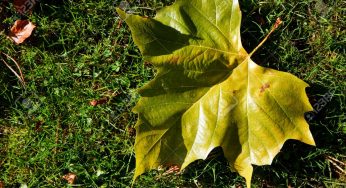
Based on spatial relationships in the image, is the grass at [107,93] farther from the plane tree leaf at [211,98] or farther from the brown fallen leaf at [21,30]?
the plane tree leaf at [211,98]

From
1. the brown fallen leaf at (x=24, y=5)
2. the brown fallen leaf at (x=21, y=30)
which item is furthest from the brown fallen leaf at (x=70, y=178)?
the brown fallen leaf at (x=24, y=5)

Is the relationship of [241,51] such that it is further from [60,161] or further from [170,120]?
[60,161]

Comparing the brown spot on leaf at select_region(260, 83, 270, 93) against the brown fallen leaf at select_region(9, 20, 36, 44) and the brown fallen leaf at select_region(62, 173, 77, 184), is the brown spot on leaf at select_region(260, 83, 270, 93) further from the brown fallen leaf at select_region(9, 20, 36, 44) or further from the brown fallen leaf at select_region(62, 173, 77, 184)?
the brown fallen leaf at select_region(9, 20, 36, 44)

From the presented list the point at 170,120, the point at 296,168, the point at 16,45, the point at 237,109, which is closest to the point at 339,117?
the point at 296,168

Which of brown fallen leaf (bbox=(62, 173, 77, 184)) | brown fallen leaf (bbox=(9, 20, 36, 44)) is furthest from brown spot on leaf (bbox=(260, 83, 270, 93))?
brown fallen leaf (bbox=(9, 20, 36, 44))

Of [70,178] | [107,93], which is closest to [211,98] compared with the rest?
[107,93]

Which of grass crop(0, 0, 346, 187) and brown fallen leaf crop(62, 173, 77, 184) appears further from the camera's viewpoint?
brown fallen leaf crop(62, 173, 77, 184)
